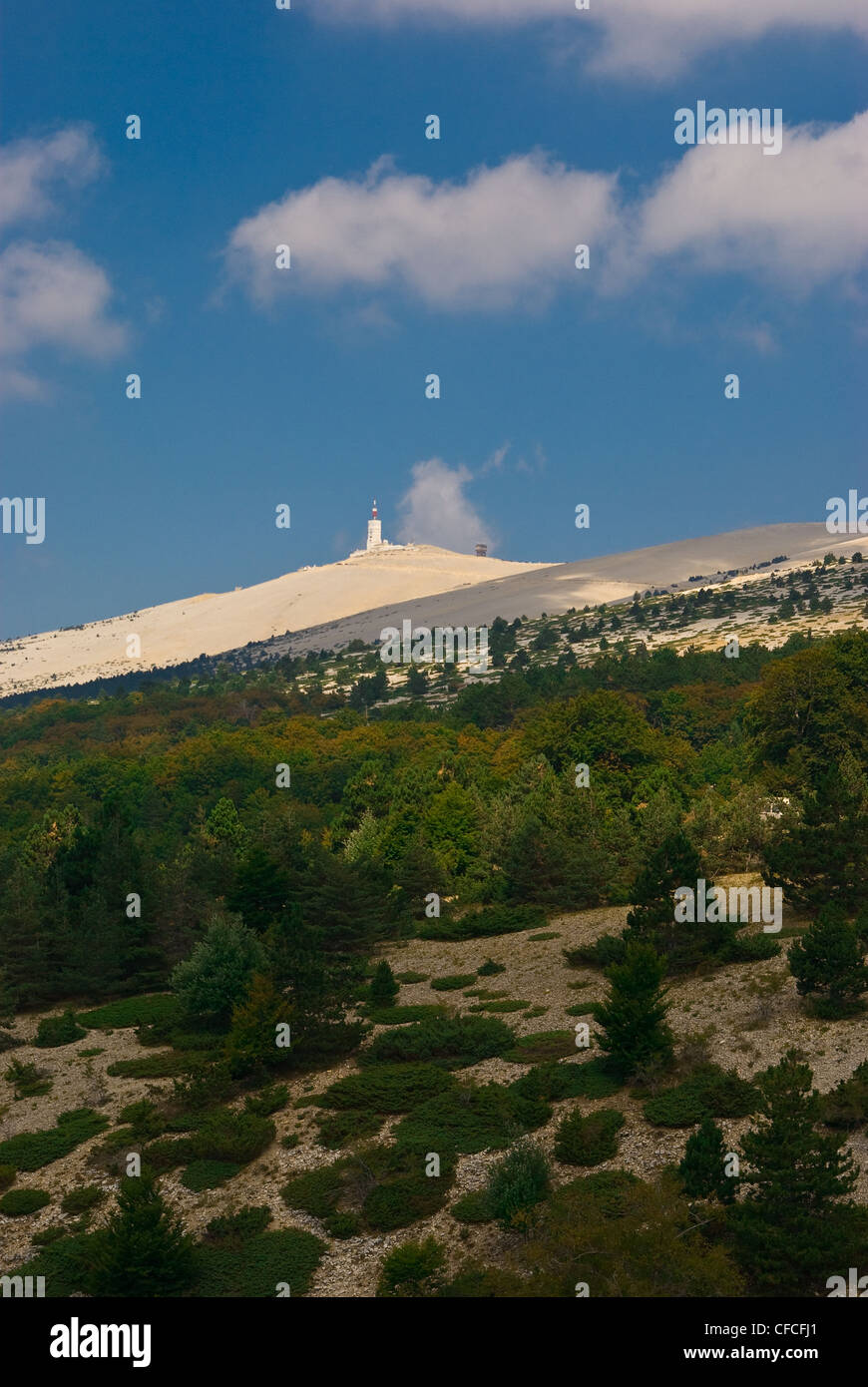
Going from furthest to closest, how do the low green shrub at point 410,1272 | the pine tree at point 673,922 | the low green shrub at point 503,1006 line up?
the low green shrub at point 503,1006, the pine tree at point 673,922, the low green shrub at point 410,1272

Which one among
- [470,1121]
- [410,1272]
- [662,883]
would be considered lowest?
[410,1272]

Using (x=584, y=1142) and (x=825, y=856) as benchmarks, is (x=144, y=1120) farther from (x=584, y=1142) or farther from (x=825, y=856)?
(x=825, y=856)

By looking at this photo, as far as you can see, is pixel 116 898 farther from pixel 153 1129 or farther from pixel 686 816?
pixel 686 816

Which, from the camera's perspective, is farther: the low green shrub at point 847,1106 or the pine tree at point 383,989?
the pine tree at point 383,989

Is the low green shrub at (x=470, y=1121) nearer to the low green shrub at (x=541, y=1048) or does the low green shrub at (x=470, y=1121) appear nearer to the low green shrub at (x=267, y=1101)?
the low green shrub at (x=541, y=1048)

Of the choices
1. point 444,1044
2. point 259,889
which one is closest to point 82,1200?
point 444,1044

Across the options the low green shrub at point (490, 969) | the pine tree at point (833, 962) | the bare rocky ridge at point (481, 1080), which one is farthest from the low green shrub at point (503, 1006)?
the pine tree at point (833, 962)
